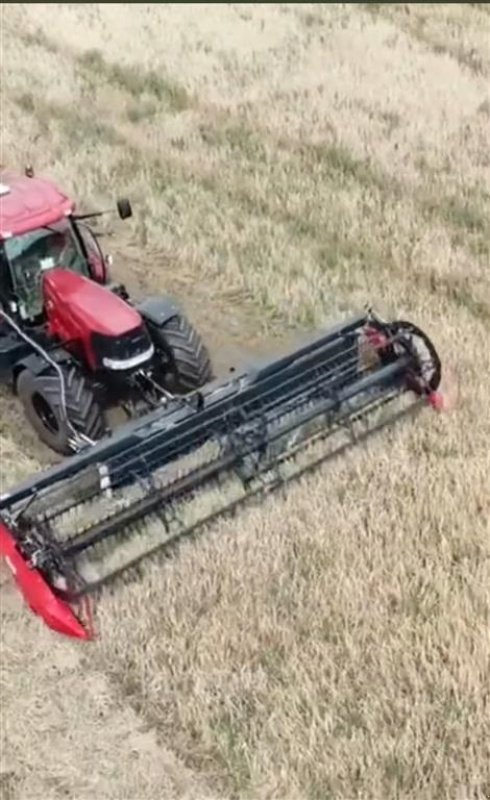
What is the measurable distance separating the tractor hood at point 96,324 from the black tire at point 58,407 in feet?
0.70

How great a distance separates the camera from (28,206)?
8.44 meters

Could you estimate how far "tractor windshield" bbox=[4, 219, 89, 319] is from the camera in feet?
27.4

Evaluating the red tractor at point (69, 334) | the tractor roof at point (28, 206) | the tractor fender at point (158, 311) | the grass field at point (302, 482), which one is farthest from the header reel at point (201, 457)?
the tractor roof at point (28, 206)

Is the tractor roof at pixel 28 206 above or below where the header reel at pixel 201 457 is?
above

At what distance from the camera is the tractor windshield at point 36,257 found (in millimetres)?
8352

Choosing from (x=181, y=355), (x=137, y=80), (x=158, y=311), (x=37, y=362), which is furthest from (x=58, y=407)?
(x=137, y=80)

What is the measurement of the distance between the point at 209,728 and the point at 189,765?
21cm

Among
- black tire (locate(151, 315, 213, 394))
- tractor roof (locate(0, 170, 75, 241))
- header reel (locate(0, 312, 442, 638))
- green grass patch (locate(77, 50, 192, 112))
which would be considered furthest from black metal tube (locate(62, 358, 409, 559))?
green grass patch (locate(77, 50, 192, 112))

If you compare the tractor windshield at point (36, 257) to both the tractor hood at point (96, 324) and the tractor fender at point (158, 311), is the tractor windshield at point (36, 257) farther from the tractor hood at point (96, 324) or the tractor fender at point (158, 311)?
the tractor fender at point (158, 311)

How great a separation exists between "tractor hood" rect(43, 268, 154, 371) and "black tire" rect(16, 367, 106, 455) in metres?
0.21

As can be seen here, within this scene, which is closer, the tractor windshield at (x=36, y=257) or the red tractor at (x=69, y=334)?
the red tractor at (x=69, y=334)

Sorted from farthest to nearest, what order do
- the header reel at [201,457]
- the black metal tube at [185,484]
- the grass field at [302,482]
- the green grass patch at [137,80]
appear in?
the green grass patch at [137,80] → the black metal tube at [185,484] → the header reel at [201,457] → the grass field at [302,482]

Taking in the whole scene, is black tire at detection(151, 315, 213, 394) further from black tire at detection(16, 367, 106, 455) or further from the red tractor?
black tire at detection(16, 367, 106, 455)

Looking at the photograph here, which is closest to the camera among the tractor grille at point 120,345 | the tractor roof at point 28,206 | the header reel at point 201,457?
the header reel at point 201,457
